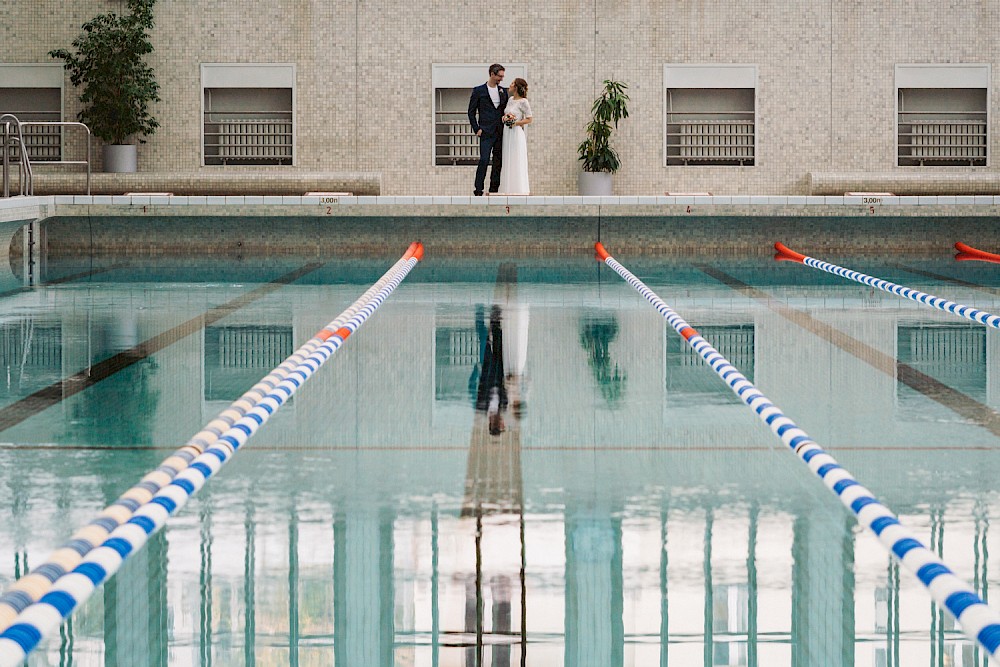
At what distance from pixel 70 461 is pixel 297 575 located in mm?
1278

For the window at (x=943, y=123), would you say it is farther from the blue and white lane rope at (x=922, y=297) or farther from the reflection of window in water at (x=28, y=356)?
the reflection of window in water at (x=28, y=356)

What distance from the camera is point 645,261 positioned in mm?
12266

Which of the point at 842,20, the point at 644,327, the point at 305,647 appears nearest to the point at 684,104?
the point at 842,20

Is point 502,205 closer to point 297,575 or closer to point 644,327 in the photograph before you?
point 644,327

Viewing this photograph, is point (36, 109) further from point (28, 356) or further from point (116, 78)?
point (28, 356)

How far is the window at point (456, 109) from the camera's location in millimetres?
16328

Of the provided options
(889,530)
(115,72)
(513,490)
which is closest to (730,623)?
(889,530)

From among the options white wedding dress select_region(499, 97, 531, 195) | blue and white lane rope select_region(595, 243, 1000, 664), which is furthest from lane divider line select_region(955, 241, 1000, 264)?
blue and white lane rope select_region(595, 243, 1000, 664)

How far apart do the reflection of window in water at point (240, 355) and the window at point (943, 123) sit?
1148 cm

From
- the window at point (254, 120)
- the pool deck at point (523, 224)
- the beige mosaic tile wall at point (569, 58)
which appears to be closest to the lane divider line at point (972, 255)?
the pool deck at point (523, 224)

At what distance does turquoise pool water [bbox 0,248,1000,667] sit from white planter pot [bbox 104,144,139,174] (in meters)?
9.18

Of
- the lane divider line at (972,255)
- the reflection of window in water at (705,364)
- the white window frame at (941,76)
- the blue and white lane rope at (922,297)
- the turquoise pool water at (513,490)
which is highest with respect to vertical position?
the white window frame at (941,76)

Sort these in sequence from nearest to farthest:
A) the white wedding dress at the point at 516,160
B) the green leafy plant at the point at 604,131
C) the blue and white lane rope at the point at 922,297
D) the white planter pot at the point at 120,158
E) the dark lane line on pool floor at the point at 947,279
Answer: the blue and white lane rope at the point at 922,297 < the dark lane line on pool floor at the point at 947,279 < the white wedding dress at the point at 516,160 < the green leafy plant at the point at 604,131 < the white planter pot at the point at 120,158

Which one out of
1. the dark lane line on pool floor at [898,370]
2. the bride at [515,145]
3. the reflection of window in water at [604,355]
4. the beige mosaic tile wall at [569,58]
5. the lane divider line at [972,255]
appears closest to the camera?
the dark lane line on pool floor at [898,370]
